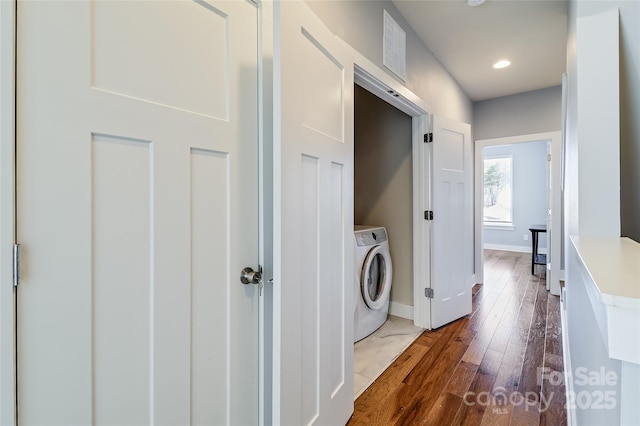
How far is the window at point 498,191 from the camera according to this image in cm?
641

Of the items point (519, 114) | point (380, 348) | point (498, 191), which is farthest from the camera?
→ point (498, 191)

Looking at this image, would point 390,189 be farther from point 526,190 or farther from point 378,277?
point 526,190

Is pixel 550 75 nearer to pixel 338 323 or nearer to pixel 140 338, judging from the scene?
pixel 338 323

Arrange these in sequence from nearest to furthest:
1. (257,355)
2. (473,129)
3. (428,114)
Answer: (257,355)
(428,114)
(473,129)

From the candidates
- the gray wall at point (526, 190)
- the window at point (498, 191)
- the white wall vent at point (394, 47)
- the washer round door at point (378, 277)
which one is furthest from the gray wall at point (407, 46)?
the window at point (498, 191)

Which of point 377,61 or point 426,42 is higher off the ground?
point 426,42

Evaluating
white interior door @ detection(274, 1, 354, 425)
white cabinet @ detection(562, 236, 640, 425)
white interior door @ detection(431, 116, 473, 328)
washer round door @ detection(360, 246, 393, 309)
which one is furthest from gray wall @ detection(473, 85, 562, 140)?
white cabinet @ detection(562, 236, 640, 425)

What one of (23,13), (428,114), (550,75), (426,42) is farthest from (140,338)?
(550,75)

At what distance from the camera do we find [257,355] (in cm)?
111

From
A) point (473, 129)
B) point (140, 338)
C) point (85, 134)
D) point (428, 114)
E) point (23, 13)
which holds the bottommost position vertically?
point (140, 338)

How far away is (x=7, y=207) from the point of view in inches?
22.7

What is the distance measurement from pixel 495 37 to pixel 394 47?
3.78 feet

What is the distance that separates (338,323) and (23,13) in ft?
4.69
